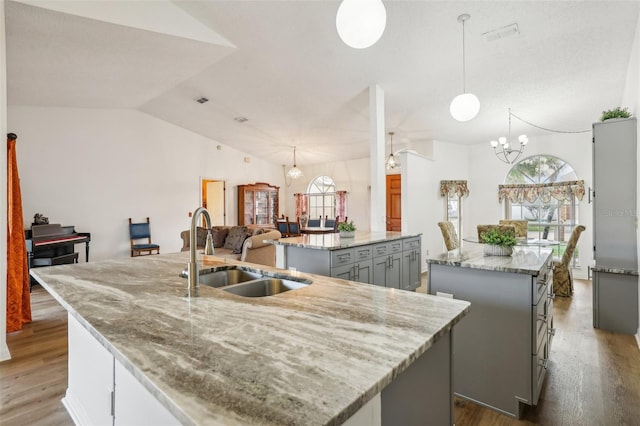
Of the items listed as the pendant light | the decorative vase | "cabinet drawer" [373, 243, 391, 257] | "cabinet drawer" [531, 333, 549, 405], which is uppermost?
the pendant light

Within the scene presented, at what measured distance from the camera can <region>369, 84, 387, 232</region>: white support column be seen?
450 centimetres

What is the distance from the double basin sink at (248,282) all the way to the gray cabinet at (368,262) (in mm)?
1273

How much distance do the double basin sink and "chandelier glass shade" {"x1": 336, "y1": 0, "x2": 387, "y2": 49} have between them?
1.39m

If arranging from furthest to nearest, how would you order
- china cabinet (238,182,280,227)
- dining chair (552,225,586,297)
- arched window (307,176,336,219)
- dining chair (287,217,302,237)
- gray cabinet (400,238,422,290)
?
arched window (307,176,336,219) < china cabinet (238,182,280,227) < dining chair (287,217,302,237) < dining chair (552,225,586,297) < gray cabinet (400,238,422,290)

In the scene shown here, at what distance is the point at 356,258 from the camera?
3.37 meters

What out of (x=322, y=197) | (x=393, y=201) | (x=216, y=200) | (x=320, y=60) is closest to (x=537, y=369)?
(x=320, y=60)

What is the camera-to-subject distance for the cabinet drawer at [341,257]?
10.1 ft

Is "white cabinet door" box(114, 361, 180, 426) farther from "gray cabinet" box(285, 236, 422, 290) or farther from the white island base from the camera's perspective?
"gray cabinet" box(285, 236, 422, 290)

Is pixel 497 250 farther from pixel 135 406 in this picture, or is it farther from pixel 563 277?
pixel 563 277

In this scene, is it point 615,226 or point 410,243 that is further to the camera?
point 410,243

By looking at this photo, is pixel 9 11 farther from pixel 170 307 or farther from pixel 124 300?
pixel 170 307

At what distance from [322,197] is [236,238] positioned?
4.12 meters

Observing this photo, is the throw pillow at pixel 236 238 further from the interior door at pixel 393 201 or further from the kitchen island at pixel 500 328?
the kitchen island at pixel 500 328

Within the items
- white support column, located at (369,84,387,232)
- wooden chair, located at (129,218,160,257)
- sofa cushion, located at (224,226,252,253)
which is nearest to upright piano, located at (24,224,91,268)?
wooden chair, located at (129,218,160,257)
